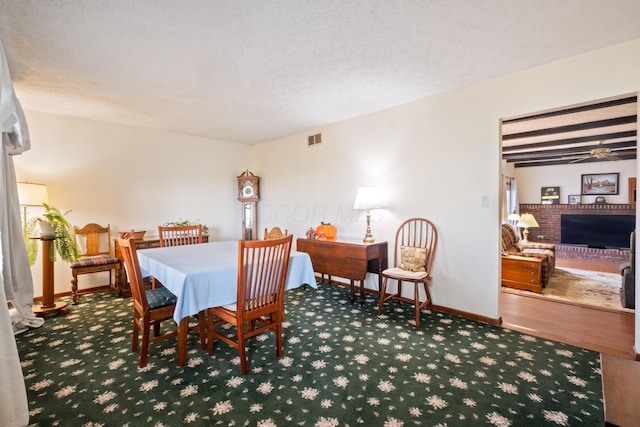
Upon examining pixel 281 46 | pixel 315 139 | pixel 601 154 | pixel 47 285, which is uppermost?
pixel 281 46

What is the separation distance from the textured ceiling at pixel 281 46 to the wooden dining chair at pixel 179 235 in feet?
4.55

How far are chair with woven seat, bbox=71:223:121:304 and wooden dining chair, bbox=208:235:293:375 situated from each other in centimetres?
231

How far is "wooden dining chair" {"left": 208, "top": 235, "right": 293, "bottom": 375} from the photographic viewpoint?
6.26ft

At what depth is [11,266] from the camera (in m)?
2.33

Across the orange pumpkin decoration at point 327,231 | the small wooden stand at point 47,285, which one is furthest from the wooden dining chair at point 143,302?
the orange pumpkin decoration at point 327,231

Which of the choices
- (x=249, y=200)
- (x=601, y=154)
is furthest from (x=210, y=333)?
(x=601, y=154)

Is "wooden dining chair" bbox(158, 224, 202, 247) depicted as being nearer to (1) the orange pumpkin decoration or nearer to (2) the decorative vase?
(2) the decorative vase

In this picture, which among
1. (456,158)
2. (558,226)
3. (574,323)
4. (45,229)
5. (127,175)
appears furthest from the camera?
(558,226)

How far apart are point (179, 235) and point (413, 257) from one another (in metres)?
2.55

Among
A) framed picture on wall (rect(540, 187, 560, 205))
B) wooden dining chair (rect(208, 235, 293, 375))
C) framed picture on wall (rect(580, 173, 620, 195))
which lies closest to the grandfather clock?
wooden dining chair (rect(208, 235, 293, 375))

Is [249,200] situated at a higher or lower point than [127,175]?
lower

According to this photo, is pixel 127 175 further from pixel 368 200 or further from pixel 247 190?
pixel 368 200

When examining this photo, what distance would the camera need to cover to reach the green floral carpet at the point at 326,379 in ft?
5.13

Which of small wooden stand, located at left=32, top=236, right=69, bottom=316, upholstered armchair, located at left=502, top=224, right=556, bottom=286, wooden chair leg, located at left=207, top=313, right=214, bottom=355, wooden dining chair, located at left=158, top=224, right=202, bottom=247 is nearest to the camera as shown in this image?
wooden chair leg, located at left=207, top=313, right=214, bottom=355
